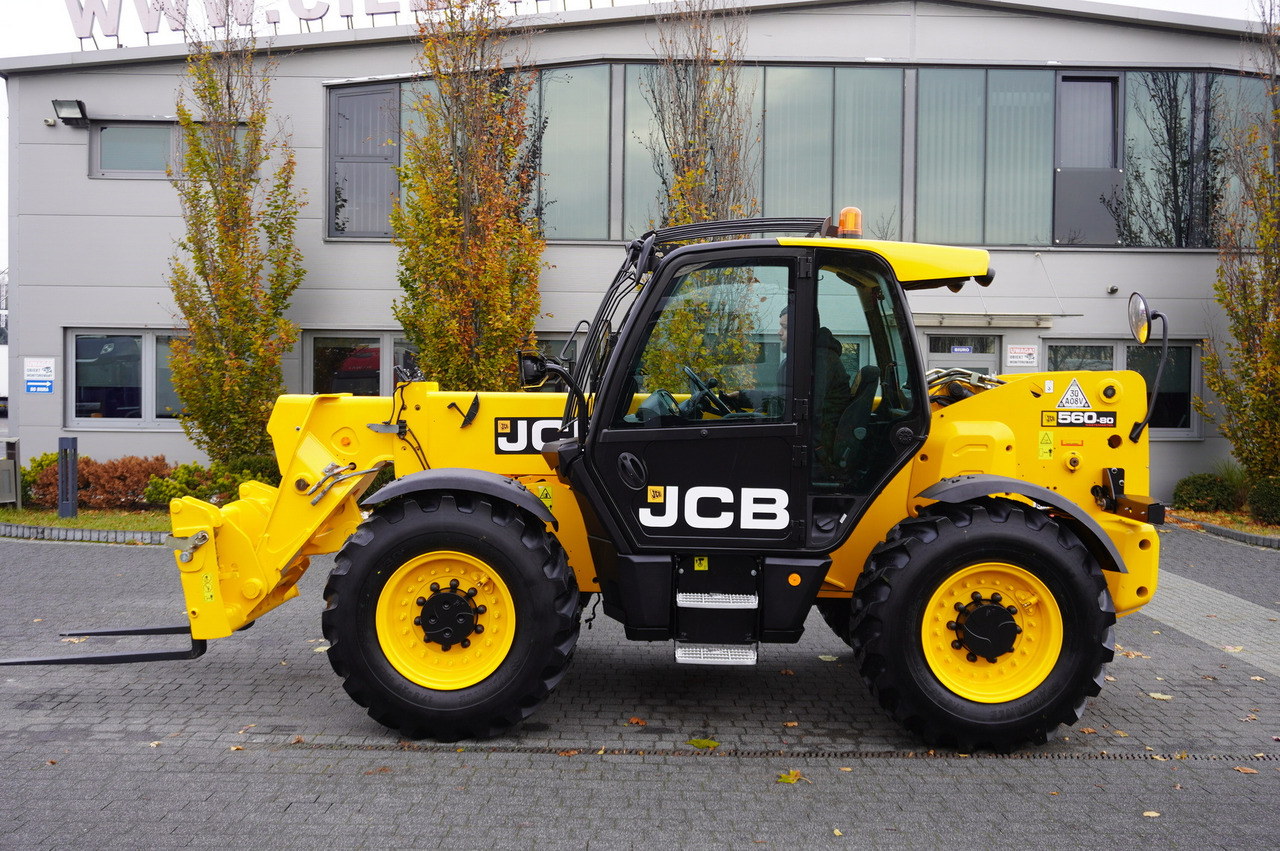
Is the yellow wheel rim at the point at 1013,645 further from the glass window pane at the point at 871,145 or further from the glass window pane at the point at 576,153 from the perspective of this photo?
the glass window pane at the point at 576,153

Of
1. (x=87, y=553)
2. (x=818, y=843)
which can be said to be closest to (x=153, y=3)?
(x=87, y=553)

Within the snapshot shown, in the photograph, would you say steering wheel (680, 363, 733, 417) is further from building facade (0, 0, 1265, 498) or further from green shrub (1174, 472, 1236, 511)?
green shrub (1174, 472, 1236, 511)

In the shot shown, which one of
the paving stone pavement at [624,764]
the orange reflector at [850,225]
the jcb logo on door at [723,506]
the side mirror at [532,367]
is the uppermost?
the orange reflector at [850,225]

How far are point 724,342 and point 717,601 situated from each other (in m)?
1.35

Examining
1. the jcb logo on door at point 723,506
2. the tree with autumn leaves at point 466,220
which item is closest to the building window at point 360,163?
the tree with autumn leaves at point 466,220

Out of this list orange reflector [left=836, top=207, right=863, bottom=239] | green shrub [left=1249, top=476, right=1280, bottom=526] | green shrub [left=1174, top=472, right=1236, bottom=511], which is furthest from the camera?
green shrub [left=1174, top=472, right=1236, bottom=511]

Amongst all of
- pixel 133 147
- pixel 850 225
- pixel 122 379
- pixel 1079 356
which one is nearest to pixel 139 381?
pixel 122 379

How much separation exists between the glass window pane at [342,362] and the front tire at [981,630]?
11949 mm

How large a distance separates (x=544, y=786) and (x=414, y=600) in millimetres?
1226

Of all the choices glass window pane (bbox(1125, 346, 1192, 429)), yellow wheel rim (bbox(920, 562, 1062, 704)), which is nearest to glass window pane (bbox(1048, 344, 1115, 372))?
glass window pane (bbox(1125, 346, 1192, 429))

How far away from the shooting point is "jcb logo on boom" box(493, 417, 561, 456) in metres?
5.50

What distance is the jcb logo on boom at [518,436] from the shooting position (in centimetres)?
550

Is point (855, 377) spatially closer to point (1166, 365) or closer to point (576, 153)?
point (576, 153)

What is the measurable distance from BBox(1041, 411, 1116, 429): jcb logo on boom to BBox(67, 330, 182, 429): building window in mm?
13900
